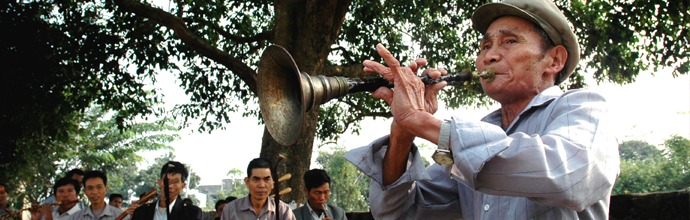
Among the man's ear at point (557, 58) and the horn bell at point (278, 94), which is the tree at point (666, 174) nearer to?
the man's ear at point (557, 58)

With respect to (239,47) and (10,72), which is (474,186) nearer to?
(10,72)

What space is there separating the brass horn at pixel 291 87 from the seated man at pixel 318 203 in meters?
3.56

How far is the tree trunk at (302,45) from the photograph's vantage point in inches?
263

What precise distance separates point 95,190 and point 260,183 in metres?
2.33

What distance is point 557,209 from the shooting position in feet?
4.81

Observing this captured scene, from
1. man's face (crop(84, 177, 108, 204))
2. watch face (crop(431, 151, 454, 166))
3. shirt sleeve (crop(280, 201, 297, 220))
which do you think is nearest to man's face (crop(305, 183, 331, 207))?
shirt sleeve (crop(280, 201, 297, 220))

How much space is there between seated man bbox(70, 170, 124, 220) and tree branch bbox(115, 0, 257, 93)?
88.8 inches

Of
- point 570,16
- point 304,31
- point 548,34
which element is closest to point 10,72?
point 304,31

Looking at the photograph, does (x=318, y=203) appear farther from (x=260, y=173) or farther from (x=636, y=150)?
(x=636, y=150)

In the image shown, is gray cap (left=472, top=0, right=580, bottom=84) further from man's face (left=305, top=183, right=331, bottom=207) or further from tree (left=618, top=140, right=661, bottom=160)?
tree (left=618, top=140, right=661, bottom=160)

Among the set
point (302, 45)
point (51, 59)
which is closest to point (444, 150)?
point (302, 45)

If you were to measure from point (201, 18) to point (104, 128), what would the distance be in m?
18.6

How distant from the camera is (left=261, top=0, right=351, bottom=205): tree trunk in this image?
667 centimetres

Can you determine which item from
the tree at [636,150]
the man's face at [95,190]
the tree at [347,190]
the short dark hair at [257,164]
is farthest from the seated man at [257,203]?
the tree at [636,150]
